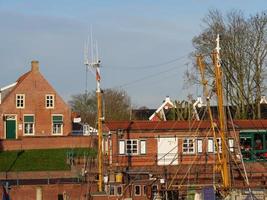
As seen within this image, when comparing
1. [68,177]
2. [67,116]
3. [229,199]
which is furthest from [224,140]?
[67,116]

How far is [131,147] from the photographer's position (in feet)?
181

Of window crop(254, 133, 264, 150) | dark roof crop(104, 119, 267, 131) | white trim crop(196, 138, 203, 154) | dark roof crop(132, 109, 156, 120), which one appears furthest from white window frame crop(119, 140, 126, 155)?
dark roof crop(132, 109, 156, 120)

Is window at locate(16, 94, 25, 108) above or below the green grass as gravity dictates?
above

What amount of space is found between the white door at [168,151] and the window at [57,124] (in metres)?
24.5

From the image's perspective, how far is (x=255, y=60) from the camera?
67688mm

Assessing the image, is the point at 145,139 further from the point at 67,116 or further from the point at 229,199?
the point at 67,116

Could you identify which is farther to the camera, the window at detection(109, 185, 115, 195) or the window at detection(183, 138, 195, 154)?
the window at detection(183, 138, 195, 154)

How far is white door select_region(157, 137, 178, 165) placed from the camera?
180 feet

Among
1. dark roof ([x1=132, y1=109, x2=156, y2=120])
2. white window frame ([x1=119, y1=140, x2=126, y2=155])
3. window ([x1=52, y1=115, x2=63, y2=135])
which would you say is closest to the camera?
white window frame ([x1=119, y1=140, x2=126, y2=155])

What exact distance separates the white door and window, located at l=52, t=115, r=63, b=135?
24.5 m

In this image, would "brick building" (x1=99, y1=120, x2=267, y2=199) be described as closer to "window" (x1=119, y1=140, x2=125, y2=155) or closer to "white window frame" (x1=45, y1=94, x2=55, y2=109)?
"window" (x1=119, y1=140, x2=125, y2=155)

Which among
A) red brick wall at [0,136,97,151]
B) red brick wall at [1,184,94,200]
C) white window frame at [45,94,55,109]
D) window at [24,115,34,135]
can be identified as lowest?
red brick wall at [1,184,94,200]

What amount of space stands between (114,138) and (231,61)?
1711 cm

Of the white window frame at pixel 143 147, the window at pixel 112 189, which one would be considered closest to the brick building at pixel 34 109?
the white window frame at pixel 143 147
